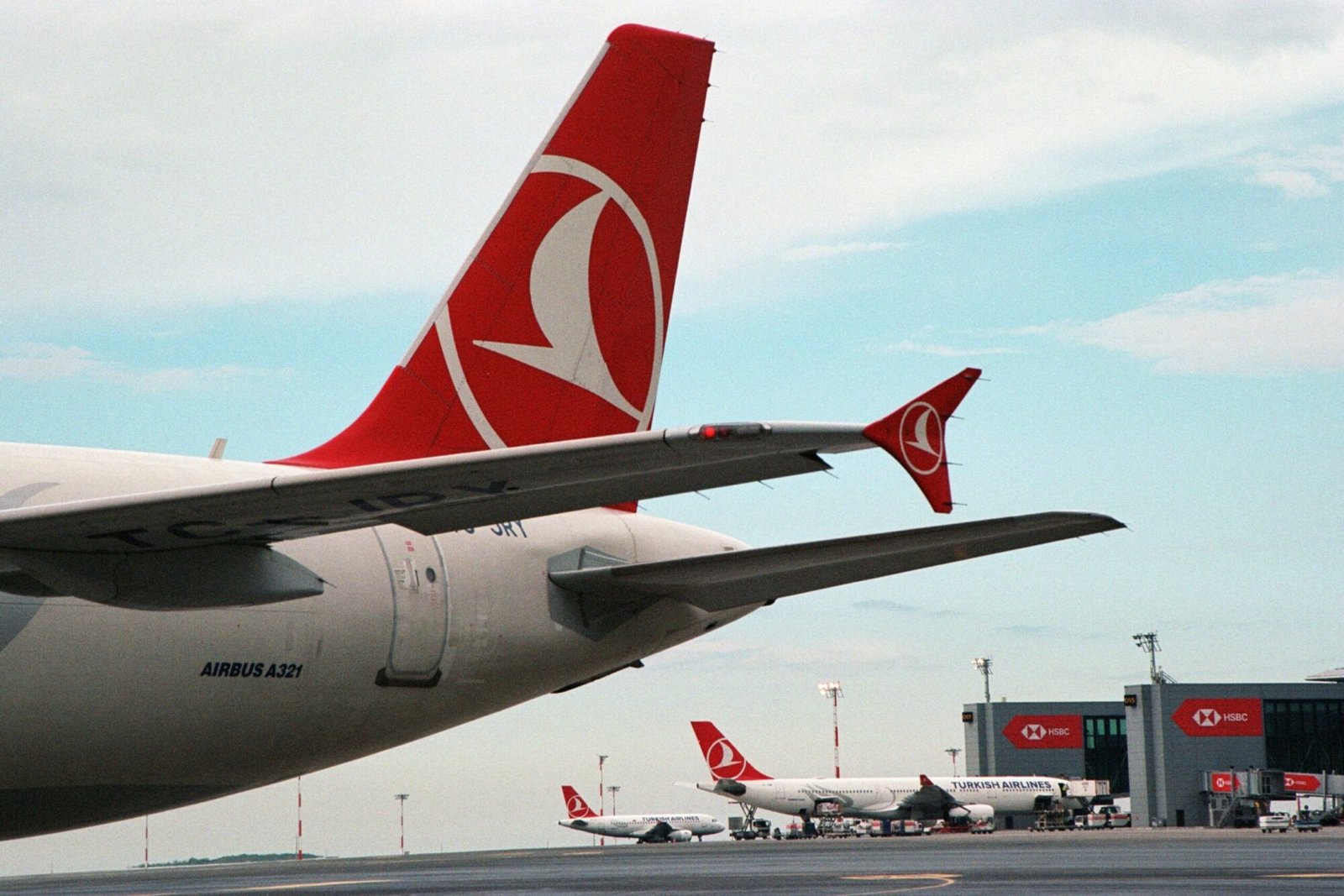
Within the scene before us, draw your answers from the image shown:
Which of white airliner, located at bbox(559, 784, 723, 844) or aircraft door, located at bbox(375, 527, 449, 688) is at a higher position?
aircraft door, located at bbox(375, 527, 449, 688)

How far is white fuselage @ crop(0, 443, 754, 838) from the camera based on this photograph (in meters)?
10.3

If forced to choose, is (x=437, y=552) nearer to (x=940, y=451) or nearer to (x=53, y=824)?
(x=53, y=824)

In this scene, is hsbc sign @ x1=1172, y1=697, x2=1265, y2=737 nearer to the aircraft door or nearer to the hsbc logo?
the hsbc logo

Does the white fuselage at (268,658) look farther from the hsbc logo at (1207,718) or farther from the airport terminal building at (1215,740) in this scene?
the hsbc logo at (1207,718)

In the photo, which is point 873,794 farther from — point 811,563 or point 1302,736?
point 811,563

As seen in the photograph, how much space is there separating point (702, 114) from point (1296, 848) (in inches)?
1374

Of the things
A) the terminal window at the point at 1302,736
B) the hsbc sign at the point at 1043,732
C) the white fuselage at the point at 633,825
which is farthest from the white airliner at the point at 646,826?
the terminal window at the point at 1302,736

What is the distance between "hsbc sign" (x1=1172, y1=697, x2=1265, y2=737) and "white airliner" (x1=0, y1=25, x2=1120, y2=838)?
95444 millimetres

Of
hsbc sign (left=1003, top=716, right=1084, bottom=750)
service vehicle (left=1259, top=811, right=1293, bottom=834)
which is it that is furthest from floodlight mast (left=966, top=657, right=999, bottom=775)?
service vehicle (left=1259, top=811, right=1293, bottom=834)

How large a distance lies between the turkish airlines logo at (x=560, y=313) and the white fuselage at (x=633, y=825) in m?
88.9

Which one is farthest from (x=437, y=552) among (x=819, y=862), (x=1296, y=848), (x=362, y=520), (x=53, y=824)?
(x=1296, y=848)

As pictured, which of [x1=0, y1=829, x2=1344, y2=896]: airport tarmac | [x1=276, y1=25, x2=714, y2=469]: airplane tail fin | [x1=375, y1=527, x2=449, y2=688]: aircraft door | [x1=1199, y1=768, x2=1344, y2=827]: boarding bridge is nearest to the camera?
[x1=375, y1=527, x2=449, y2=688]: aircraft door

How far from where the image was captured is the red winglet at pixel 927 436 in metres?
6.77

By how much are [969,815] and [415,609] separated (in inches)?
3309
